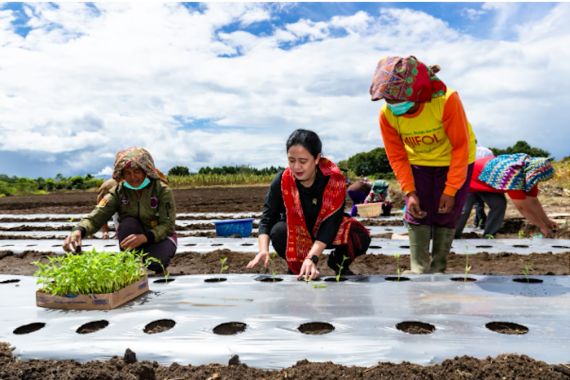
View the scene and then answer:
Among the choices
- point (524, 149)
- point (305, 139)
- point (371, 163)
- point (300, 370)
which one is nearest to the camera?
point (300, 370)

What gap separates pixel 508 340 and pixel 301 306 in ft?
2.87

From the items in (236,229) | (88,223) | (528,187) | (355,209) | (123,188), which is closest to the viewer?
(88,223)

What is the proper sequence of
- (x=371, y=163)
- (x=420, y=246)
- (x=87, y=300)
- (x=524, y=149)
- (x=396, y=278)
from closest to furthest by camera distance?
1. (x=87, y=300)
2. (x=396, y=278)
3. (x=420, y=246)
4. (x=524, y=149)
5. (x=371, y=163)

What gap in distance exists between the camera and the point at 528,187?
4.54 m

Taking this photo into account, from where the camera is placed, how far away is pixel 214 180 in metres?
27.9

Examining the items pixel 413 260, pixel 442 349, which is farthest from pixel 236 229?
pixel 442 349

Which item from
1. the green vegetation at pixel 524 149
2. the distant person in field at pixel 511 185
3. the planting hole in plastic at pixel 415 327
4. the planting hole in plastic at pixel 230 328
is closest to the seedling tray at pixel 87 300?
the planting hole in plastic at pixel 230 328

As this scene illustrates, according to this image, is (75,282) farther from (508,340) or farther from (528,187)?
(528,187)

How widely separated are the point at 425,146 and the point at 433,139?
8 centimetres

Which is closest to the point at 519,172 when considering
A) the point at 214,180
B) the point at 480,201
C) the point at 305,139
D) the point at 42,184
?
the point at 480,201

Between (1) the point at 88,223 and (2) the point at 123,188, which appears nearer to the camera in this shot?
(1) the point at 88,223

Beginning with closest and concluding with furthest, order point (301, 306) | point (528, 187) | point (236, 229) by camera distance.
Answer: point (301, 306) < point (528, 187) < point (236, 229)

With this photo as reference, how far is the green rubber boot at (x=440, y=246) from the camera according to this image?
3096mm

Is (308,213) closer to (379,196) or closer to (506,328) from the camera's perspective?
(506,328)
